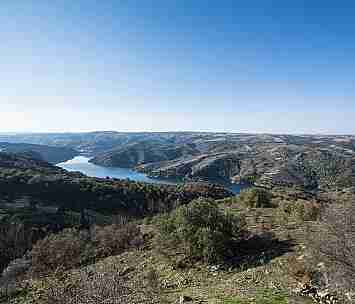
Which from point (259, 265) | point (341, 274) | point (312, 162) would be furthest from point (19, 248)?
point (312, 162)

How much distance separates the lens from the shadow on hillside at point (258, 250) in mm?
16891

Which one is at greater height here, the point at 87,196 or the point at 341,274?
the point at 341,274

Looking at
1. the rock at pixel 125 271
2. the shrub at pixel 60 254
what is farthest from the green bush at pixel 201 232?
the shrub at pixel 60 254

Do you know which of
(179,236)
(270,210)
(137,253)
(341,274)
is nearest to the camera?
(341,274)

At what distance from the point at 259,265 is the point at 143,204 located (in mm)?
49930

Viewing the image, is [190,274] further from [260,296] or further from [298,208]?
[298,208]

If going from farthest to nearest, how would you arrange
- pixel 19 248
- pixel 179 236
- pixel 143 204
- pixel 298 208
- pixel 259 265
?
pixel 143 204
pixel 19 248
pixel 298 208
pixel 179 236
pixel 259 265

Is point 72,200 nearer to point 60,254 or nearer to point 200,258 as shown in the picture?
point 60,254

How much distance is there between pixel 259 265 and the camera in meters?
16.2

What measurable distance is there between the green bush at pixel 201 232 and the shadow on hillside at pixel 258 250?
21.8 inches

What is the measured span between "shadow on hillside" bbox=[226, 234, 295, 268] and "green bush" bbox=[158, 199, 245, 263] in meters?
0.55

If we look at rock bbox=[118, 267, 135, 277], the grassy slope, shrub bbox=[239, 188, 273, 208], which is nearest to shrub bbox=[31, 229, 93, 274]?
the grassy slope

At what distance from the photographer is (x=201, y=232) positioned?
1867cm

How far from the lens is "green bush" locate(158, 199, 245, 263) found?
59.7 ft
